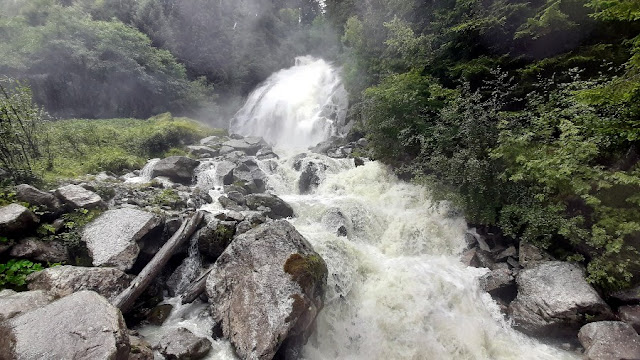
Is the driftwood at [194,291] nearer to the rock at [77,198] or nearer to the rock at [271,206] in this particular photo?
the rock at [77,198]

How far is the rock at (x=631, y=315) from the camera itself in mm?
5219

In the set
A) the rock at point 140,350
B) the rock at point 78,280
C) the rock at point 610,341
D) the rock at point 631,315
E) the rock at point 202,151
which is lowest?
the rock at point 202,151

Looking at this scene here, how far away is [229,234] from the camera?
760 cm

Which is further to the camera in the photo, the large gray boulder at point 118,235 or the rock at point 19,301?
the large gray boulder at point 118,235

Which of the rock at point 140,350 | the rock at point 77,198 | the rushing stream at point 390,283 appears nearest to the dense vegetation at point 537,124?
the rushing stream at point 390,283

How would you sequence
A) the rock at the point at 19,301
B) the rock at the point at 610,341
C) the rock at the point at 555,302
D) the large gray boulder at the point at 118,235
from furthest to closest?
1. the large gray boulder at the point at 118,235
2. the rock at the point at 555,302
3. the rock at the point at 610,341
4. the rock at the point at 19,301

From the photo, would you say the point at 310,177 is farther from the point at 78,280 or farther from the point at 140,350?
the point at 140,350

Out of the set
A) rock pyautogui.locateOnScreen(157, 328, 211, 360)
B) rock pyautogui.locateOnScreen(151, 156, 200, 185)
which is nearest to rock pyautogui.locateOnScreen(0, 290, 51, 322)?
rock pyautogui.locateOnScreen(157, 328, 211, 360)

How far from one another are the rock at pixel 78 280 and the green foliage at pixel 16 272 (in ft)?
0.50

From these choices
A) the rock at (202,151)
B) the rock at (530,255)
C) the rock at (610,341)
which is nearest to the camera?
the rock at (610,341)

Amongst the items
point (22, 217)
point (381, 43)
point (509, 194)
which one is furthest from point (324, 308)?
point (381, 43)

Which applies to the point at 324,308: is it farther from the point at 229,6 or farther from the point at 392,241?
the point at 229,6

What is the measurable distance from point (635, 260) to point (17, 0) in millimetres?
40928

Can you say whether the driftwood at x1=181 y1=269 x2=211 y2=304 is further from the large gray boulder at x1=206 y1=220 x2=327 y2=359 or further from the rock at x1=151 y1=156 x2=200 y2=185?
the rock at x1=151 y1=156 x2=200 y2=185
